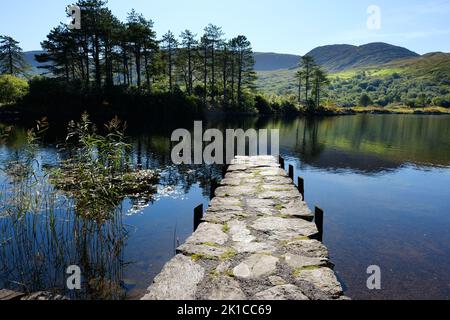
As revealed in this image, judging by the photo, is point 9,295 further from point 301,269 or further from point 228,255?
point 301,269

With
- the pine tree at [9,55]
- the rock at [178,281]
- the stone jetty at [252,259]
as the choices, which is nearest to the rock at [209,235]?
the stone jetty at [252,259]

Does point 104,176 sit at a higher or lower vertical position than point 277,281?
higher

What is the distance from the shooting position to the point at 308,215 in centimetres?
902

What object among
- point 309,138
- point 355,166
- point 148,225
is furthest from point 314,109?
point 148,225

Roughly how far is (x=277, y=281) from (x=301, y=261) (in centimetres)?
96

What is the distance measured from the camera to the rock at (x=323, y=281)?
5.48 m

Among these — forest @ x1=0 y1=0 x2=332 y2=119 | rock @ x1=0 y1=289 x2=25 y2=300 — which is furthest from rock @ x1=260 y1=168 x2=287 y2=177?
forest @ x1=0 y1=0 x2=332 y2=119

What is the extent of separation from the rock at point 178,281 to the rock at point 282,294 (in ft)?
3.80

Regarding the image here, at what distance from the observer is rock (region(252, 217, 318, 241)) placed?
7.75 m

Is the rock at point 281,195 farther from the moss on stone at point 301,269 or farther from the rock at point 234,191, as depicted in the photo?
the moss on stone at point 301,269

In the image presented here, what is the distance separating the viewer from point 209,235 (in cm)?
779

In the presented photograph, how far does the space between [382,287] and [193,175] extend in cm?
1318

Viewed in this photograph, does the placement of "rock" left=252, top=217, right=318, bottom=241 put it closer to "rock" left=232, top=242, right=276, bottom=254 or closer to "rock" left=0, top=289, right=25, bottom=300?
"rock" left=232, top=242, right=276, bottom=254

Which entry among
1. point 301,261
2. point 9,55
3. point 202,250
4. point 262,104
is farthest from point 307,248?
point 9,55
